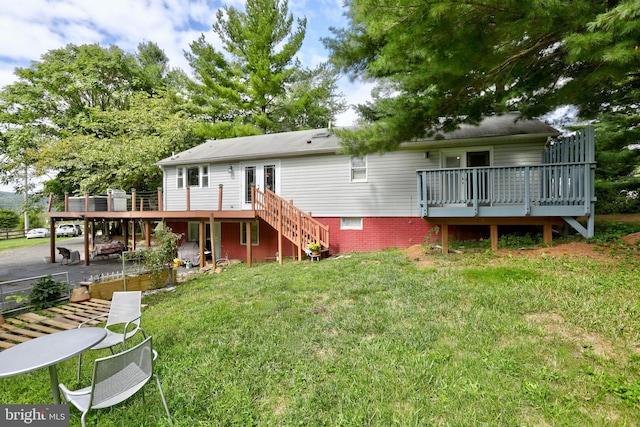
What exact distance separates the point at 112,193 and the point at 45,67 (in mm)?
19937

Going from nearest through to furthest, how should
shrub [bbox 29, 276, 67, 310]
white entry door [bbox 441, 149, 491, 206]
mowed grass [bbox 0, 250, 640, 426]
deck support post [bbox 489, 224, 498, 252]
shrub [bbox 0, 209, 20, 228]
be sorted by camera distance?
mowed grass [bbox 0, 250, 640, 426] → shrub [bbox 29, 276, 67, 310] → deck support post [bbox 489, 224, 498, 252] → white entry door [bbox 441, 149, 491, 206] → shrub [bbox 0, 209, 20, 228]

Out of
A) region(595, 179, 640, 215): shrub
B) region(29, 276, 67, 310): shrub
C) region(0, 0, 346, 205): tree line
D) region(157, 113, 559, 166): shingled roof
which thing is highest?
region(0, 0, 346, 205): tree line

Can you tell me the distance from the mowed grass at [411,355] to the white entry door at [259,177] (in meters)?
7.30

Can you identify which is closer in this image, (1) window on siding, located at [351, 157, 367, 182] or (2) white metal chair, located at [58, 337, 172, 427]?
(2) white metal chair, located at [58, 337, 172, 427]

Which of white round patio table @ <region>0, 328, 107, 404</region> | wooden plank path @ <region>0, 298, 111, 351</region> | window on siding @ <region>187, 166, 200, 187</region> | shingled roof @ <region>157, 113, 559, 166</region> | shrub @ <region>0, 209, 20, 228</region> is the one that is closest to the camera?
white round patio table @ <region>0, 328, 107, 404</region>

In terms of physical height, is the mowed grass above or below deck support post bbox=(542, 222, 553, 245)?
below

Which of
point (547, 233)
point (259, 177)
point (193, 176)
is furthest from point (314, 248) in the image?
point (193, 176)

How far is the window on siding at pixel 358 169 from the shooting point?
37.0 feet

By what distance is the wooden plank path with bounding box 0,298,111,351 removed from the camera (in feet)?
16.5

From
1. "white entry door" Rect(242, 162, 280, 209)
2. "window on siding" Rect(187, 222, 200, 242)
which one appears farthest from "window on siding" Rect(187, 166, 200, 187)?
"white entry door" Rect(242, 162, 280, 209)

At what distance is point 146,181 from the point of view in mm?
19625

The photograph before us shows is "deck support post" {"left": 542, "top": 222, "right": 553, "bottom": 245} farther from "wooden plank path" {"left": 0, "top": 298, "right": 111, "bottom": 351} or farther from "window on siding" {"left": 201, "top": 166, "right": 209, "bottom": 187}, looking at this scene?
"window on siding" {"left": 201, "top": 166, "right": 209, "bottom": 187}

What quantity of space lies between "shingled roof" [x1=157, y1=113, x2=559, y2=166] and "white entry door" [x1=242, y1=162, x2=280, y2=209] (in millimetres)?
452

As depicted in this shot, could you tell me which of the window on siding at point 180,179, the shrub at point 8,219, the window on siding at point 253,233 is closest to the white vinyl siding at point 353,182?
the window on siding at point 253,233
